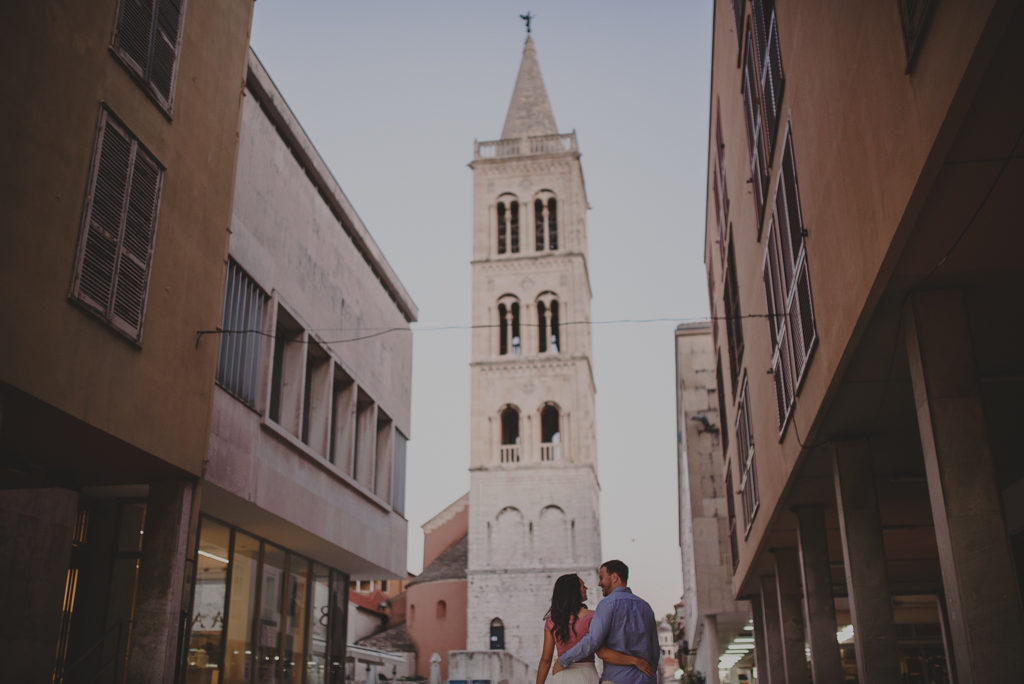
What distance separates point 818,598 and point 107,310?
11.0m

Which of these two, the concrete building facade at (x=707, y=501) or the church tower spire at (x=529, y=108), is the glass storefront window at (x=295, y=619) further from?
the church tower spire at (x=529, y=108)

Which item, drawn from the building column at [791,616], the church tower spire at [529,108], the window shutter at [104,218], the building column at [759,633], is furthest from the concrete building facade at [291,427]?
the church tower spire at [529,108]

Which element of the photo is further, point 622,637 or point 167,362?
point 167,362

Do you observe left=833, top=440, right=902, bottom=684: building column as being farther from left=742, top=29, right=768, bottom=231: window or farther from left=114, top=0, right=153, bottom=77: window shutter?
left=114, top=0, right=153, bottom=77: window shutter

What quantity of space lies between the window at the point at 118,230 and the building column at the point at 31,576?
1.78 meters

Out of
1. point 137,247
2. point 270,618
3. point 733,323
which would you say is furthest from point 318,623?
point 137,247

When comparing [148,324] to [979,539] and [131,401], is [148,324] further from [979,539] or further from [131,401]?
[979,539]

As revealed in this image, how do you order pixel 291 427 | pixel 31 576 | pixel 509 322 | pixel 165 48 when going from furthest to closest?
pixel 509 322
pixel 291 427
pixel 165 48
pixel 31 576

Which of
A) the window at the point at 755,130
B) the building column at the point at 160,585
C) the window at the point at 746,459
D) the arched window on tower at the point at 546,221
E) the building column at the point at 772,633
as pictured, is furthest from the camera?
the arched window on tower at the point at 546,221

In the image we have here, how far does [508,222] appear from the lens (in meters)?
65.9

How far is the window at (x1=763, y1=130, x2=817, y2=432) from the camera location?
35.4 feet

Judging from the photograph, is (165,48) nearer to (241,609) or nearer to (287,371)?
Result: (287,371)

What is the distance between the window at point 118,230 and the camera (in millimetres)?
9125

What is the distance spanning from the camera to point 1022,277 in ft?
25.1
